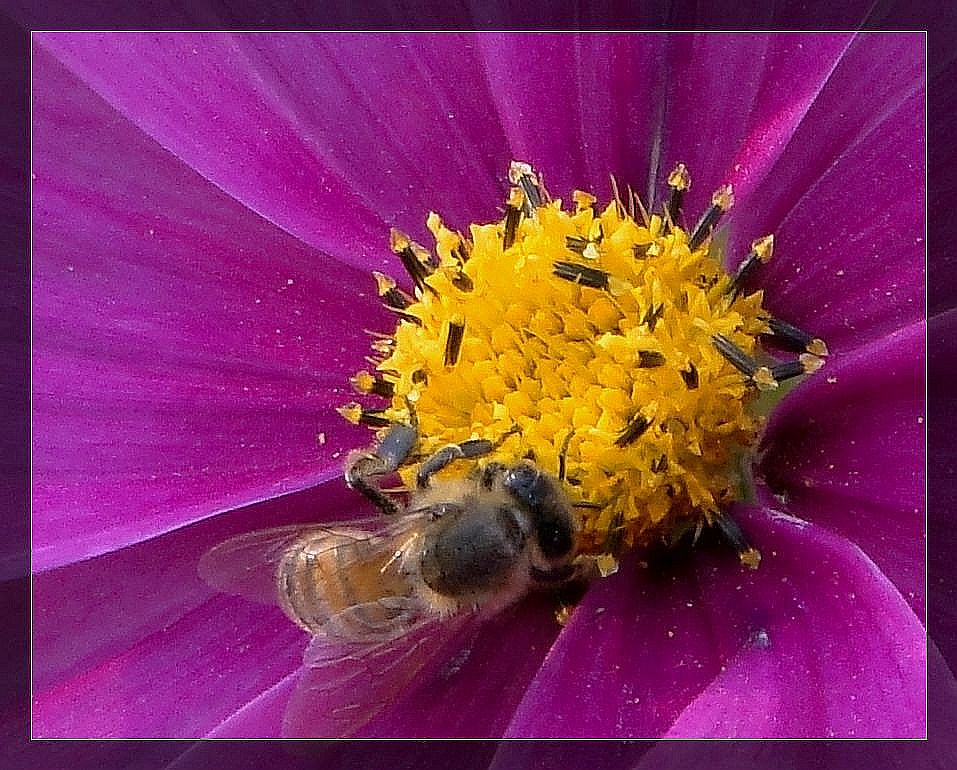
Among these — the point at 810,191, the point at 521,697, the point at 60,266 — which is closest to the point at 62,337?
the point at 60,266

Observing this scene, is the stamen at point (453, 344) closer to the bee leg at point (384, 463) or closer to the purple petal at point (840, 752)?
the bee leg at point (384, 463)

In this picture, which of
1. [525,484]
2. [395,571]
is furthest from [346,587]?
[525,484]

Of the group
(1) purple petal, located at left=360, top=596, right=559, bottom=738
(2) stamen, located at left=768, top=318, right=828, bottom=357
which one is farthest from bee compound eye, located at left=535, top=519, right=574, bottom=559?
(2) stamen, located at left=768, top=318, right=828, bottom=357

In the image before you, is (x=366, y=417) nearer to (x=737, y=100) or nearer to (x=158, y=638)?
(x=158, y=638)

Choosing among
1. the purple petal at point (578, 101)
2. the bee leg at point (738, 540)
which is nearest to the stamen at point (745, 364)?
the bee leg at point (738, 540)

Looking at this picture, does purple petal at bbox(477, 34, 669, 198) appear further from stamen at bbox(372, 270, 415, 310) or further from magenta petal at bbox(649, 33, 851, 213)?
stamen at bbox(372, 270, 415, 310)

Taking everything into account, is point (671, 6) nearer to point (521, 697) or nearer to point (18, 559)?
point (521, 697)
